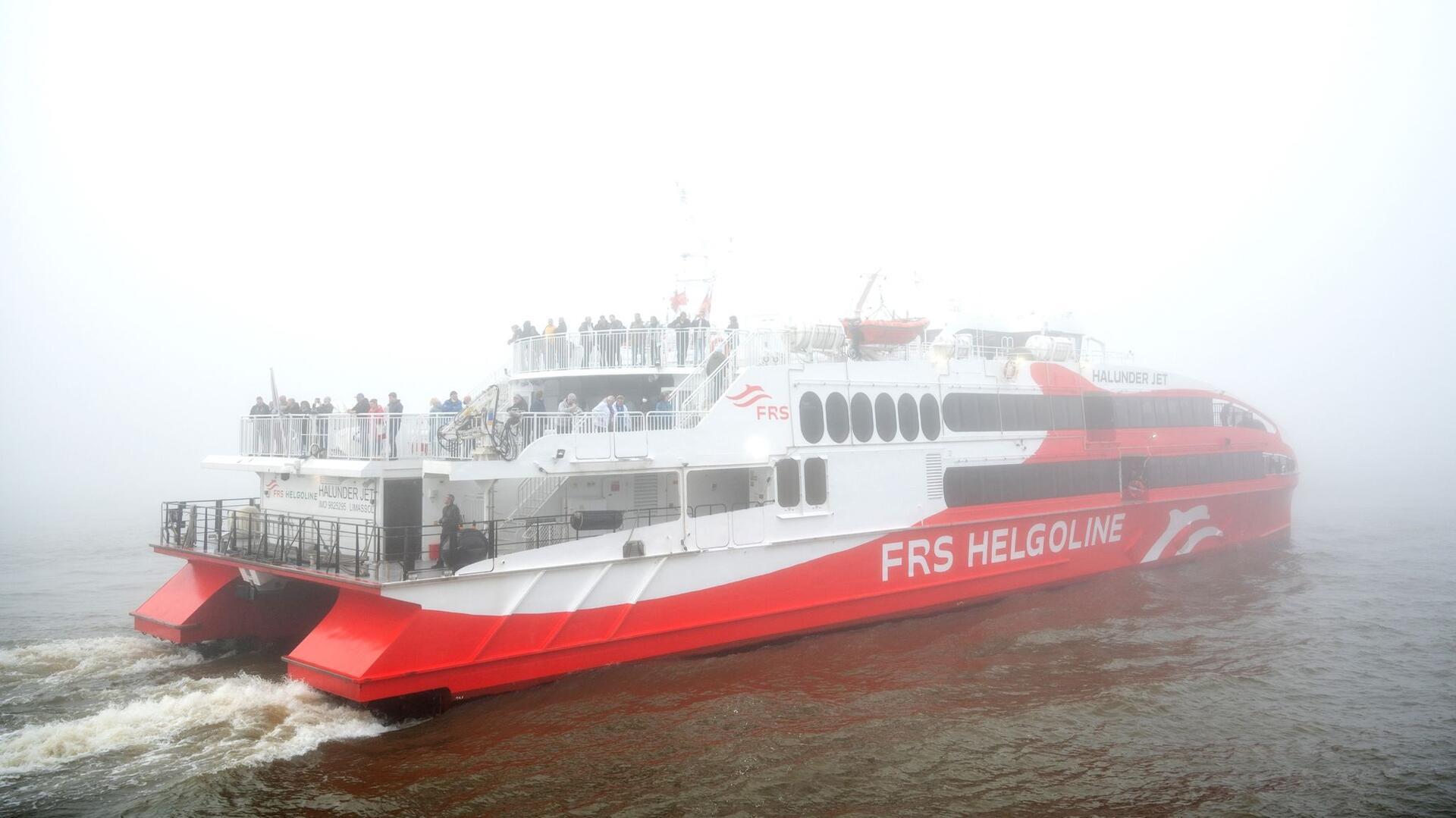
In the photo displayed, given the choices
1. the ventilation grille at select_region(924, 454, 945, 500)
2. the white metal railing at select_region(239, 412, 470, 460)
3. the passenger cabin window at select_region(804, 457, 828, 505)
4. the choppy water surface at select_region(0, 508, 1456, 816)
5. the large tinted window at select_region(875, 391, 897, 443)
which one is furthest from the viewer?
the ventilation grille at select_region(924, 454, 945, 500)

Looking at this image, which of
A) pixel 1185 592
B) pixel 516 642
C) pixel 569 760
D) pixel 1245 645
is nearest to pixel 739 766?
pixel 569 760

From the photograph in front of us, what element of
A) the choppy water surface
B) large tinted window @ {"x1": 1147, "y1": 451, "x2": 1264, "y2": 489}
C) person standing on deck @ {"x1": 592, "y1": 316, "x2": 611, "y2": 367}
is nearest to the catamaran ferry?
person standing on deck @ {"x1": 592, "y1": 316, "x2": 611, "y2": 367}

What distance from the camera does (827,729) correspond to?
10.0 m

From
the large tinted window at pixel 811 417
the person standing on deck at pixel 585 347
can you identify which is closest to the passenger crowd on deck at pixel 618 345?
the person standing on deck at pixel 585 347

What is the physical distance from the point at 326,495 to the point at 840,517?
25.4 feet

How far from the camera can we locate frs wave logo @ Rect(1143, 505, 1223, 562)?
1906 centimetres

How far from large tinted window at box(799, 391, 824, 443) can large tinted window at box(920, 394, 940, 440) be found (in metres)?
2.28

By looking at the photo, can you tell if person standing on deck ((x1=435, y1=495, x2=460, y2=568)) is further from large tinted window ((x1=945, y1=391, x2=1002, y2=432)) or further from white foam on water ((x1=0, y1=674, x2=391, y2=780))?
large tinted window ((x1=945, y1=391, x2=1002, y2=432))

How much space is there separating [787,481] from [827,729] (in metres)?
4.12

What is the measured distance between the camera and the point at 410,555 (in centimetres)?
1069

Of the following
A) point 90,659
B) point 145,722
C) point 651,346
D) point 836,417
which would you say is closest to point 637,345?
point 651,346

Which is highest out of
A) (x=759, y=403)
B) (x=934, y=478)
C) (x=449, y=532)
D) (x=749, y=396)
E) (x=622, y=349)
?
(x=622, y=349)

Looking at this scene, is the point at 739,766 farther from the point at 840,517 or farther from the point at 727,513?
the point at 840,517

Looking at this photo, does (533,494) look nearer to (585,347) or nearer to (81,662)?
(585,347)
